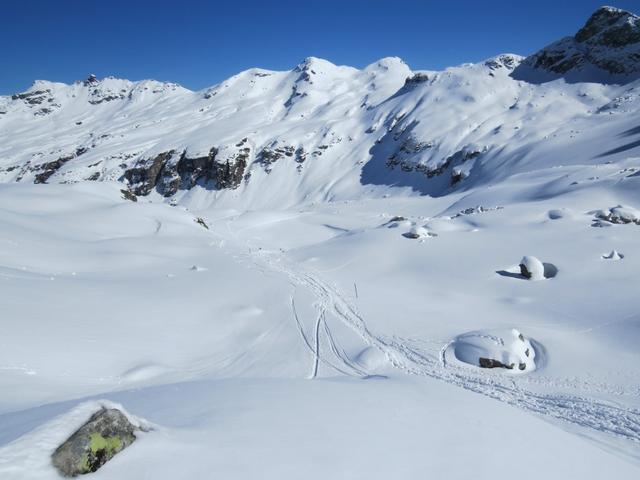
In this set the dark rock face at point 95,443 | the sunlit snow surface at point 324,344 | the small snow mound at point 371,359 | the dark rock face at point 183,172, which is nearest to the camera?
the dark rock face at point 95,443

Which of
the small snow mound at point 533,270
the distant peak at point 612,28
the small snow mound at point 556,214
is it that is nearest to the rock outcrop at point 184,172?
the small snow mound at point 556,214

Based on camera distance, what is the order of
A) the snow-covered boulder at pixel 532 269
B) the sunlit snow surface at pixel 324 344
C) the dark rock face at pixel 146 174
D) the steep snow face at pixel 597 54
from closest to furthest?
1. the sunlit snow surface at pixel 324 344
2. the snow-covered boulder at pixel 532 269
3. the steep snow face at pixel 597 54
4. the dark rock face at pixel 146 174

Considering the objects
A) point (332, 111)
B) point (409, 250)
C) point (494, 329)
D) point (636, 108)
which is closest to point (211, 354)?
point (494, 329)

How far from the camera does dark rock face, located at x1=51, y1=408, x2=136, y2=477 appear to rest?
152 inches

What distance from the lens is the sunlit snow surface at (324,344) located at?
5.30 meters

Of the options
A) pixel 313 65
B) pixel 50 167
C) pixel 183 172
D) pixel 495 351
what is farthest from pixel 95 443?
pixel 313 65

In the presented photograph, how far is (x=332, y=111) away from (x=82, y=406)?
125m

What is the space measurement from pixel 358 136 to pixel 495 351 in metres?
95.6

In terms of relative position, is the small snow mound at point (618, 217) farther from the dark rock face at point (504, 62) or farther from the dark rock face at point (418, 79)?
the dark rock face at point (418, 79)

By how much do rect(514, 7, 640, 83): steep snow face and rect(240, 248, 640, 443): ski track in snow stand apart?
9412 centimetres

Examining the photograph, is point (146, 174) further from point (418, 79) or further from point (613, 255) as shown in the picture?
point (613, 255)

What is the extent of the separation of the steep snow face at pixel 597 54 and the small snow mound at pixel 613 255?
269ft

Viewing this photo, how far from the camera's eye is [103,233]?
3033 centimetres

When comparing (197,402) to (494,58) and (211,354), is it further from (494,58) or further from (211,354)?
(494,58)
